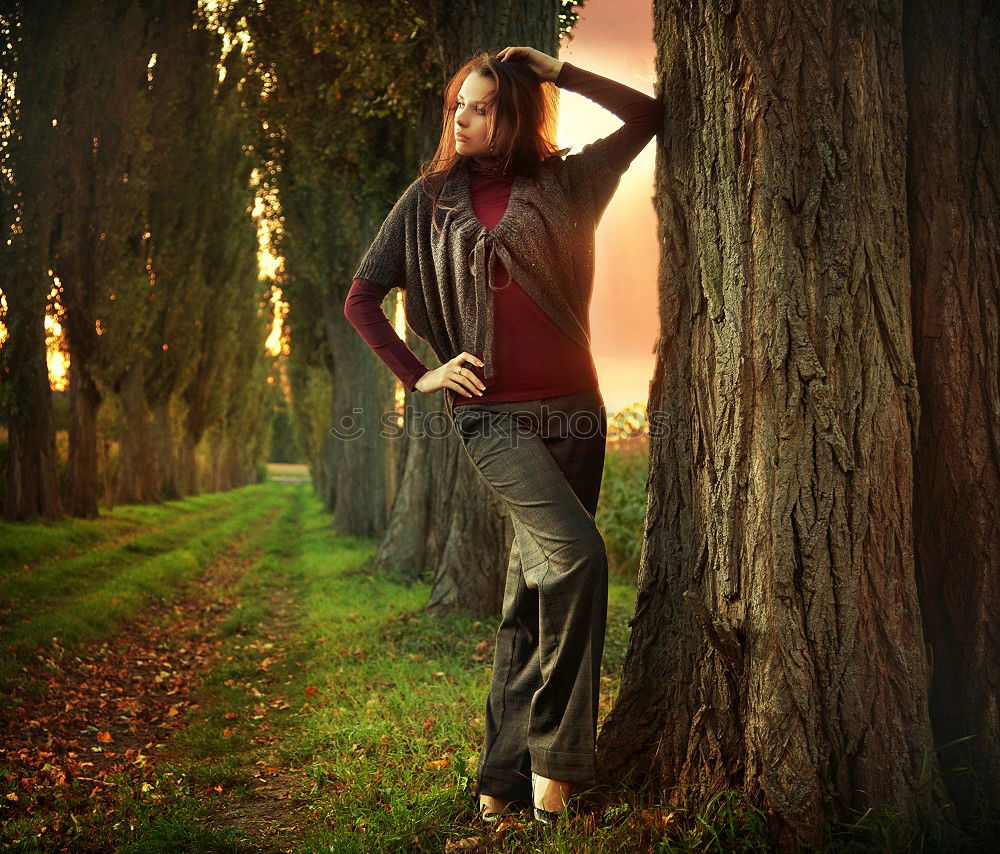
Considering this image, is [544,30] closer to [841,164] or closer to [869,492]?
[841,164]

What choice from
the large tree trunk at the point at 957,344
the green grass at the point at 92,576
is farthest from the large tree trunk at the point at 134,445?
the large tree trunk at the point at 957,344

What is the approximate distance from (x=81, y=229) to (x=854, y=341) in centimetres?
1665

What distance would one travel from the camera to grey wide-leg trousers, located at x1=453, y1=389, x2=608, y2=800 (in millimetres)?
2494

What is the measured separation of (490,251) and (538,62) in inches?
27.9

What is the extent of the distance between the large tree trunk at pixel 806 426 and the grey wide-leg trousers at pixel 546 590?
357 millimetres

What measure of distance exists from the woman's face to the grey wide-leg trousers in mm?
882

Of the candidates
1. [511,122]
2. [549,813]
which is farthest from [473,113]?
[549,813]

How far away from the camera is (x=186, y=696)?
5402 mm

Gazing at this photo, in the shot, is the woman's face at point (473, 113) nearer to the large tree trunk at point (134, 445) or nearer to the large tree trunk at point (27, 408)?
the large tree trunk at point (27, 408)

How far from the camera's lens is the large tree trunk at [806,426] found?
2.26 metres

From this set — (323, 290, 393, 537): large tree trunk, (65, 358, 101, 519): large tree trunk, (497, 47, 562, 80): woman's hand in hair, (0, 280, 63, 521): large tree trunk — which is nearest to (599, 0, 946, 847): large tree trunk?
(497, 47, 562, 80): woman's hand in hair

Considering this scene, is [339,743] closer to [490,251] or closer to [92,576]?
→ [490,251]

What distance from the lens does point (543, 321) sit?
2.71 m

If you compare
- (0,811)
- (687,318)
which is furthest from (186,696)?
(687,318)
